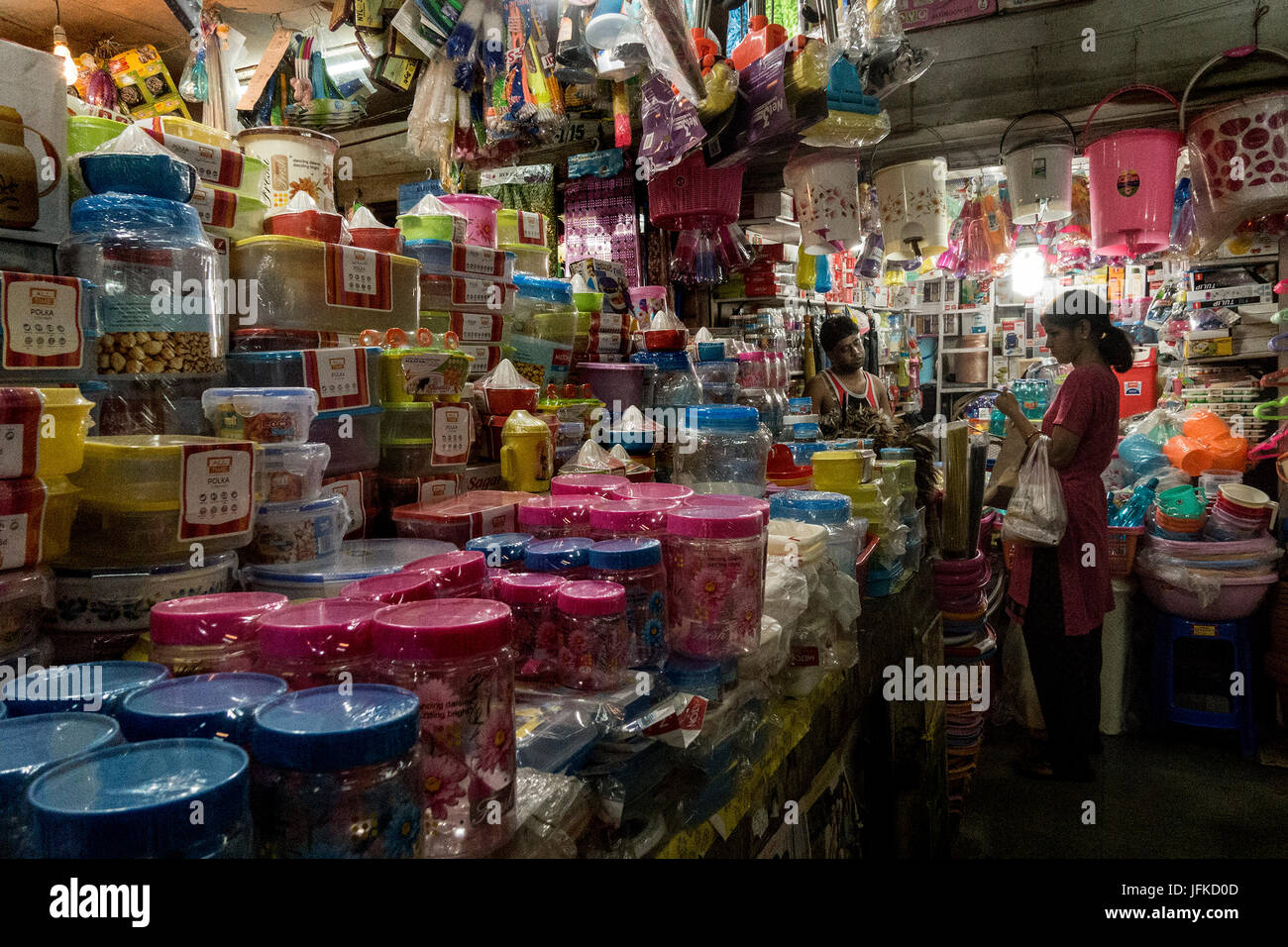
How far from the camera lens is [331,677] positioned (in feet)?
2.48

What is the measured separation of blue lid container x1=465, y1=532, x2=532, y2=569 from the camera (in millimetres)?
1173

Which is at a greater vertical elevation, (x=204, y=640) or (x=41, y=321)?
(x=41, y=321)

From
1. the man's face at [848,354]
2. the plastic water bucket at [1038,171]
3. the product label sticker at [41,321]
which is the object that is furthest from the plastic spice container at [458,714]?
the man's face at [848,354]

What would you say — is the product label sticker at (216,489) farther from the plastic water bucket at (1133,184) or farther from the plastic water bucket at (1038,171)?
the plastic water bucket at (1133,184)

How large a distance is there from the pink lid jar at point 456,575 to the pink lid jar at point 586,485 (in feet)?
1.48

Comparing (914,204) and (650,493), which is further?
(914,204)

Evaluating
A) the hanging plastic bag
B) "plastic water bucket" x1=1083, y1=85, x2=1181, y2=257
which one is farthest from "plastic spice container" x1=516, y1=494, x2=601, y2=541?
the hanging plastic bag

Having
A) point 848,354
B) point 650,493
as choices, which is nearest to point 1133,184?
point 848,354

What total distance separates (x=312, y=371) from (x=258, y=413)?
0.20 m

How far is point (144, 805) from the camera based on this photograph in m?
0.49

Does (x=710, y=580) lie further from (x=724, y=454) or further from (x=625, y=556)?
(x=724, y=454)
